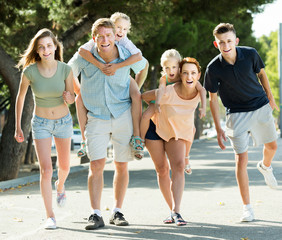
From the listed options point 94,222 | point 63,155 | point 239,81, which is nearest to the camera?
point 94,222

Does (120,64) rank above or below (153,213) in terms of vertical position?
above

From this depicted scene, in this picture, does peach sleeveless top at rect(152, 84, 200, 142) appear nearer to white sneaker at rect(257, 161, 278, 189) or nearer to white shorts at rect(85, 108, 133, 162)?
white shorts at rect(85, 108, 133, 162)

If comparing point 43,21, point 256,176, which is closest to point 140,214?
point 256,176

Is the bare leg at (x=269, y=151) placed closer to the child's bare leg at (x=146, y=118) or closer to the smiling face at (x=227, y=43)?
the smiling face at (x=227, y=43)

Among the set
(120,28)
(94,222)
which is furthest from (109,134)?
(120,28)

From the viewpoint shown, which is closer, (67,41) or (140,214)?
(140,214)

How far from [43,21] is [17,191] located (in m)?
10.4

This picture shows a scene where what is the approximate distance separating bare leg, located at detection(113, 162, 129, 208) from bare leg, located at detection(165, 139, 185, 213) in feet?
1.75

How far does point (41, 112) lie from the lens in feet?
20.6

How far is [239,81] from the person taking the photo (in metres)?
6.36

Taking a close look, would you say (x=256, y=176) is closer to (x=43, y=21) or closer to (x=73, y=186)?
(x=73, y=186)

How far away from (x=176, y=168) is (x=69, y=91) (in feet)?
4.63

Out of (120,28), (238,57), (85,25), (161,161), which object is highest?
(85,25)

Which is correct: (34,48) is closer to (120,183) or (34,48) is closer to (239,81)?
(120,183)
